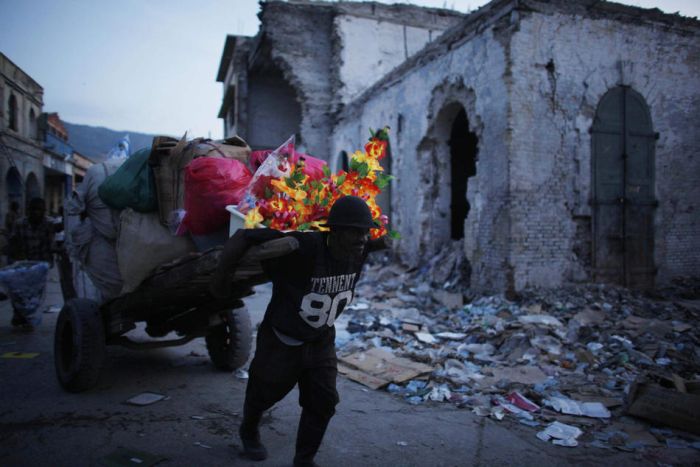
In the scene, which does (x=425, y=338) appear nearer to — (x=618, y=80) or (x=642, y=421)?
(x=642, y=421)

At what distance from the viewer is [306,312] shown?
2510mm

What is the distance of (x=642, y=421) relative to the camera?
12.1 feet

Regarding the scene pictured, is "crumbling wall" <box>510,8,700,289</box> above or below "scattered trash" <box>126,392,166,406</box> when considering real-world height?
above

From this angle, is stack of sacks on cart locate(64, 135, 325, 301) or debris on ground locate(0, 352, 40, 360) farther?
debris on ground locate(0, 352, 40, 360)

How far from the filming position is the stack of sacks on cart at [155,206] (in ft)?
10.0

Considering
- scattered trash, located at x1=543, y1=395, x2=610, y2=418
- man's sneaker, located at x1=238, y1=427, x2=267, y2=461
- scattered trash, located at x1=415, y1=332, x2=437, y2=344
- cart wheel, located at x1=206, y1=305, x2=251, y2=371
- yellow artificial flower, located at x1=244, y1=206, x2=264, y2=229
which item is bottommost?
scattered trash, located at x1=543, y1=395, x2=610, y2=418

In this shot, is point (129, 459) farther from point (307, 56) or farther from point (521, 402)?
point (307, 56)

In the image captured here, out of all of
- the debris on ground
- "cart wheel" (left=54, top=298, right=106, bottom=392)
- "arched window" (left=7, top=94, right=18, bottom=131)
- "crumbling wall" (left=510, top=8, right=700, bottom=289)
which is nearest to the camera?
"cart wheel" (left=54, top=298, right=106, bottom=392)

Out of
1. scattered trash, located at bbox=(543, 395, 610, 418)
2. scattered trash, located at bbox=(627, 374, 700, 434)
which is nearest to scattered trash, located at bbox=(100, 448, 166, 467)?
scattered trash, located at bbox=(543, 395, 610, 418)

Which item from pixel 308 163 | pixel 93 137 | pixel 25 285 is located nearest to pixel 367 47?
pixel 25 285

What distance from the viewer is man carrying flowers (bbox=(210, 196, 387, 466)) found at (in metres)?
2.43

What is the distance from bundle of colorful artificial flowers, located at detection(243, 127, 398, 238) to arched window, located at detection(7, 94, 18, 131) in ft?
68.3

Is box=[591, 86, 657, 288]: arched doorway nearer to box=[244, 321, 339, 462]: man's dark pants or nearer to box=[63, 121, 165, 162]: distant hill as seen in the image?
box=[244, 321, 339, 462]: man's dark pants

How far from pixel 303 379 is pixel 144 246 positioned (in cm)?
162
